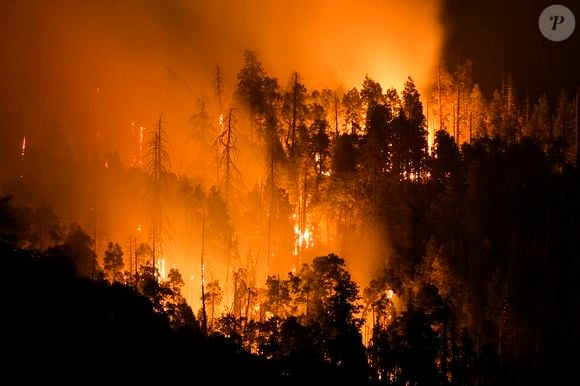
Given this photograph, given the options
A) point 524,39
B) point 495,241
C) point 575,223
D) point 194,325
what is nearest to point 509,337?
point 495,241

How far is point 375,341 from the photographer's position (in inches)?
1312

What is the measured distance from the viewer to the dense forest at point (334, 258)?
2380cm

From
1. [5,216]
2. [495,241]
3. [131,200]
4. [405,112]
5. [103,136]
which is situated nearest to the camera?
[5,216]

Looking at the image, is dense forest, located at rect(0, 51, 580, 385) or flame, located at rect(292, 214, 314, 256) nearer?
dense forest, located at rect(0, 51, 580, 385)

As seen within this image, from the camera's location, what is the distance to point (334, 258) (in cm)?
3481

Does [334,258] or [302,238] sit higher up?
[302,238]

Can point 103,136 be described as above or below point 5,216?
above

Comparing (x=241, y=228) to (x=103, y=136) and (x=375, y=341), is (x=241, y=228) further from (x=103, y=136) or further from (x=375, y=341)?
(x=103, y=136)

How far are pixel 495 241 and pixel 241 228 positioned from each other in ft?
71.1

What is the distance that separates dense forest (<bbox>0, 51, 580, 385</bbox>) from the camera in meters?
23.8

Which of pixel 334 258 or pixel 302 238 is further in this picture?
pixel 302 238

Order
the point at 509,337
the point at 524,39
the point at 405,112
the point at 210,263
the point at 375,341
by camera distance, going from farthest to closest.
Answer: the point at 524,39
the point at 405,112
the point at 210,263
the point at 509,337
the point at 375,341

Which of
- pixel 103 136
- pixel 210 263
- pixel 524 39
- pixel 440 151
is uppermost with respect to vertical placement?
pixel 524 39

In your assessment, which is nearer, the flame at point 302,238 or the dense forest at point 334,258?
the dense forest at point 334,258
